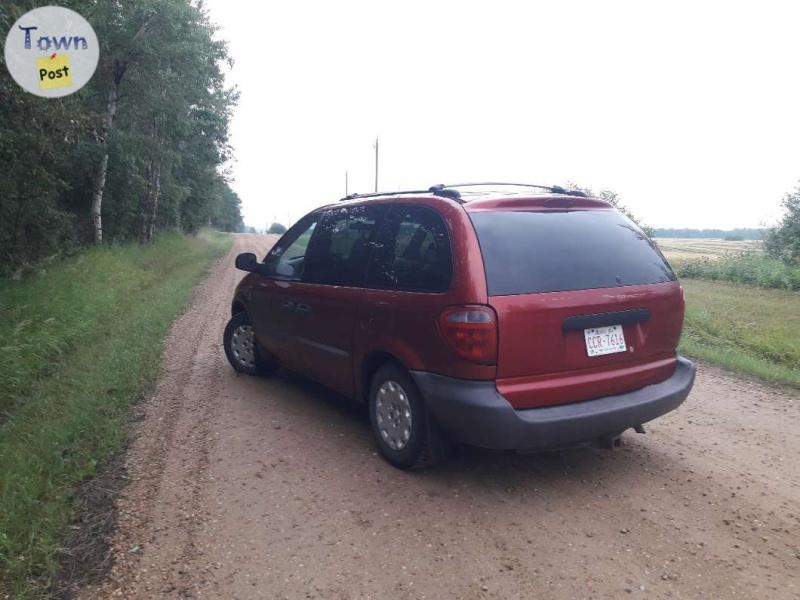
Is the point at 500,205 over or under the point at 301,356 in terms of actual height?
over

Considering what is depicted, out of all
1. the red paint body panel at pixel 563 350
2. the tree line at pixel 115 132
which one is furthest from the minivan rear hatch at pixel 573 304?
the tree line at pixel 115 132

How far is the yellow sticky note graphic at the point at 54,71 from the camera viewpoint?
655cm

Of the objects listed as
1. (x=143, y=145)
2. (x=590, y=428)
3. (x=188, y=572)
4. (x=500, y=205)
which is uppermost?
(x=143, y=145)

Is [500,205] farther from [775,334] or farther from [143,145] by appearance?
[143,145]

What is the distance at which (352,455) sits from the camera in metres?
4.20

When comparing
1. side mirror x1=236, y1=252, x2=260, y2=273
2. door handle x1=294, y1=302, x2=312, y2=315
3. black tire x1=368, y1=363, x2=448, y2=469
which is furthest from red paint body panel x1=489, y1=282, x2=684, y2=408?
side mirror x1=236, y1=252, x2=260, y2=273

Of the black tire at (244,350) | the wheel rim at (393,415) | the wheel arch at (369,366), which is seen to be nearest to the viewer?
the wheel rim at (393,415)

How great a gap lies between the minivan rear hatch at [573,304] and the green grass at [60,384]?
2604 mm

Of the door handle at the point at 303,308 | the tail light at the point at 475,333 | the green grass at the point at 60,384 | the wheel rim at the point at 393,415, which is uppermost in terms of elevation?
the tail light at the point at 475,333

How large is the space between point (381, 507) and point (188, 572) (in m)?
1.08

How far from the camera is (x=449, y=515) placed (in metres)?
3.38

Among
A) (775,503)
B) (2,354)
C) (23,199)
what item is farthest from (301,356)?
(23,199)

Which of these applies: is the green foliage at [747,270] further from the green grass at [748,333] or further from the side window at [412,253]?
the side window at [412,253]

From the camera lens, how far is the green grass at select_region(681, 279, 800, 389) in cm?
691
